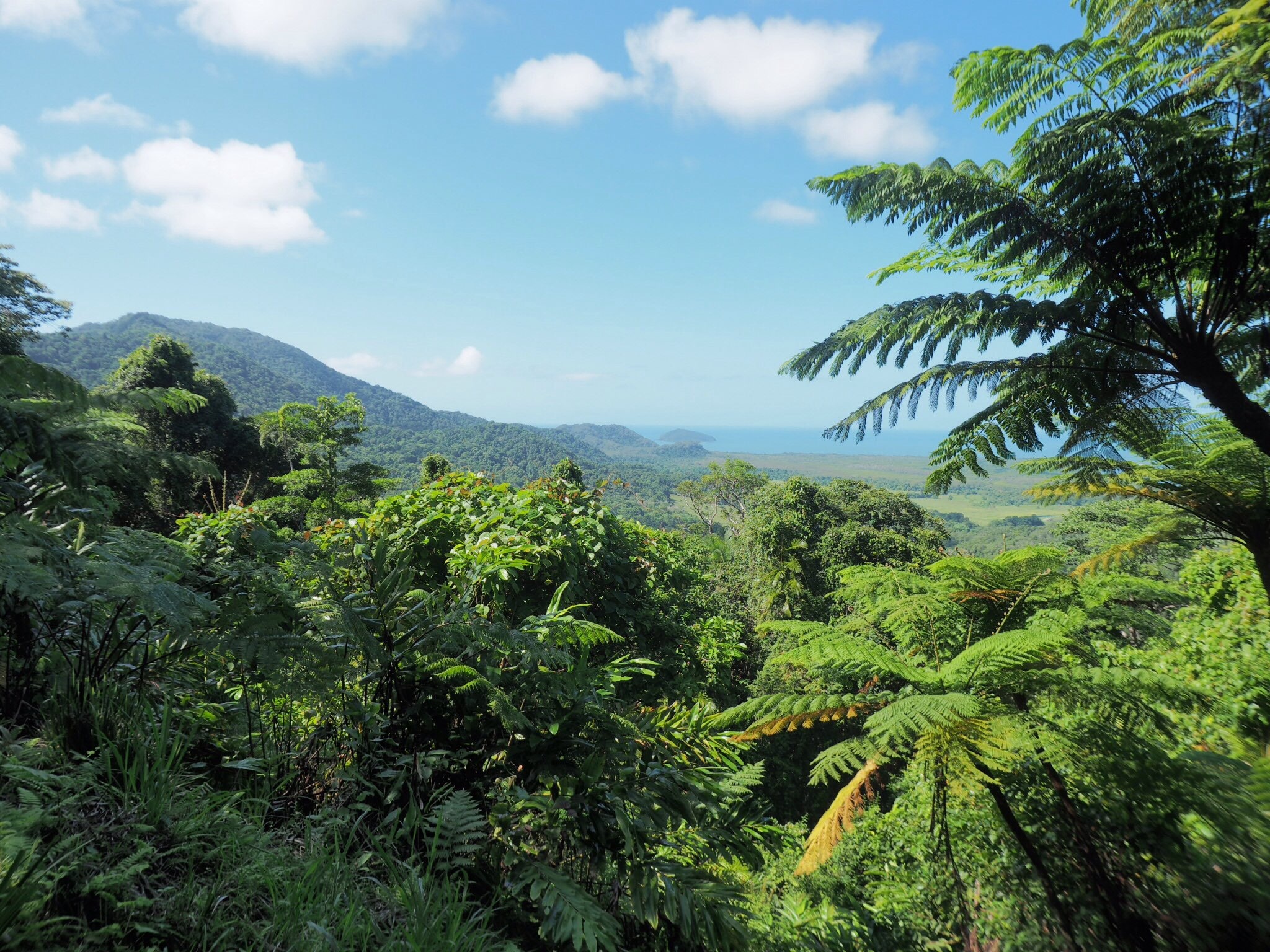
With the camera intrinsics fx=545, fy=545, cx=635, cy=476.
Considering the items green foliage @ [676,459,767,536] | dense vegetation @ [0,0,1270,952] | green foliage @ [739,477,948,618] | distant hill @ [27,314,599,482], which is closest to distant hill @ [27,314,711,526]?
distant hill @ [27,314,599,482]

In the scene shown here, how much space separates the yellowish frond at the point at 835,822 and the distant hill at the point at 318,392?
5560 centimetres

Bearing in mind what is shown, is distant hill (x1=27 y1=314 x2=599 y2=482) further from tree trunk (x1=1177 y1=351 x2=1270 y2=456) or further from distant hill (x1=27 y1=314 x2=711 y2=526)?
tree trunk (x1=1177 y1=351 x2=1270 y2=456)

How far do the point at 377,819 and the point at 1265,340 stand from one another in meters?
5.14

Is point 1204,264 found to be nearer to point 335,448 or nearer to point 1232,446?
point 1232,446

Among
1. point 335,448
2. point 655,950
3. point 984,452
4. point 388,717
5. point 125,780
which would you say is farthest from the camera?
point 335,448

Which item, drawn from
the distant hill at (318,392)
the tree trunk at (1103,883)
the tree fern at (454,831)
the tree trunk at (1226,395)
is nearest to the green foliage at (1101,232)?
the tree trunk at (1226,395)

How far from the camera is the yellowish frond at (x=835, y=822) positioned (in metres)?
2.80

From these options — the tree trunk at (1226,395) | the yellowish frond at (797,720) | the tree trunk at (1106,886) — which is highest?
the tree trunk at (1226,395)

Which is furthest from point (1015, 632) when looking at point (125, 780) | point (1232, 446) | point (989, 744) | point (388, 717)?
point (125, 780)

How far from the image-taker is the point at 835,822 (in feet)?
9.68

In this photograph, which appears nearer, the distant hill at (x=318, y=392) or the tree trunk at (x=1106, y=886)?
the tree trunk at (x=1106, y=886)

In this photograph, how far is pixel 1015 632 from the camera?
7.43ft

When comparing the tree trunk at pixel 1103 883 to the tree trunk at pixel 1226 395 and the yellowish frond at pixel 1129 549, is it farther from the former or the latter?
the tree trunk at pixel 1226 395

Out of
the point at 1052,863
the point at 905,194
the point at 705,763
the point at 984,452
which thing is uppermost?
the point at 905,194
